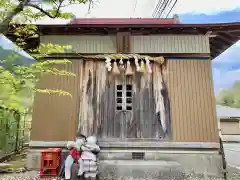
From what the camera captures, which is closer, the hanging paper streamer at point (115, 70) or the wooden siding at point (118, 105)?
the wooden siding at point (118, 105)

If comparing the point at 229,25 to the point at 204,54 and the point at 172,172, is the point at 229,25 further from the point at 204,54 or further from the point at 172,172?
the point at 172,172

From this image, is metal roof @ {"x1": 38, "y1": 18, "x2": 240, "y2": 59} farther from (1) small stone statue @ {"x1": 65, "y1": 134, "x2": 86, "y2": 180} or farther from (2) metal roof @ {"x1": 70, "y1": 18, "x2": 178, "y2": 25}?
(1) small stone statue @ {"x1": 65, "y1": 134, "x2": 86, "y2": 180}

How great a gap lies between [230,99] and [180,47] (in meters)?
51.8

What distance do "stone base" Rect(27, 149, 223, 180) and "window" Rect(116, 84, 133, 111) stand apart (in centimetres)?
153

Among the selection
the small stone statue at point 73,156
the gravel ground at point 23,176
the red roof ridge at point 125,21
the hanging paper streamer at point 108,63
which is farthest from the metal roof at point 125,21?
the gravel ground at point 23,176

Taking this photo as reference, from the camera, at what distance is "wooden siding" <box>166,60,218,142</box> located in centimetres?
705

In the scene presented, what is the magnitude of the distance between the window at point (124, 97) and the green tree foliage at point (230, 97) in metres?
48.5

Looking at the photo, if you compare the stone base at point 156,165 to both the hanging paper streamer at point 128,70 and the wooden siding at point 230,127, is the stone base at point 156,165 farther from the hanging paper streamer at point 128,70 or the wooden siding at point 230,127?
the wooden siding at point 230,127

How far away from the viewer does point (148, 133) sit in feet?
23.5

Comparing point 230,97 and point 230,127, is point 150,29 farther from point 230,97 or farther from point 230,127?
point 230,97

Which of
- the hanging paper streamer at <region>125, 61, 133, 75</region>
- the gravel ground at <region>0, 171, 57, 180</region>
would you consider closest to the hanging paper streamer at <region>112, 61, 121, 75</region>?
the hanging paper streamer at <region>125, 61, 133, 75</region>

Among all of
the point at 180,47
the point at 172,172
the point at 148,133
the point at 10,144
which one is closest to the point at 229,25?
the point at 180,47

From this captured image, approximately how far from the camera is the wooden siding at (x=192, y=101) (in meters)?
7.05

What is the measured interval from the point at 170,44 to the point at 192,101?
2.26m
